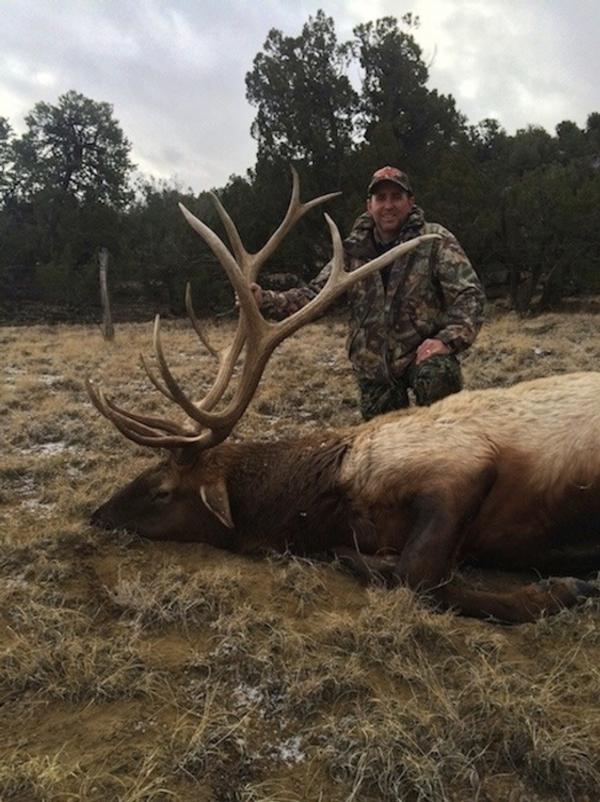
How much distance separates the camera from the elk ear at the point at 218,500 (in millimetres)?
3014

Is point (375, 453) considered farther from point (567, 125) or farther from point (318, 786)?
point (567, 125)

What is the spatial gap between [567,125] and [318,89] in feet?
43.9

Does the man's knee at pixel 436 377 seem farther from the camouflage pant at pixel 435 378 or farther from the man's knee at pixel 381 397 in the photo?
the man's knee at pixel 381 397

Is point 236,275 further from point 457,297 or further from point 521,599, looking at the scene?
point 521,599

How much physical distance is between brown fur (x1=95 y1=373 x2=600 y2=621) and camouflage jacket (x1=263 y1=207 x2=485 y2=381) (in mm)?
965

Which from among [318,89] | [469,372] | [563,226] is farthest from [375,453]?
[318,89]

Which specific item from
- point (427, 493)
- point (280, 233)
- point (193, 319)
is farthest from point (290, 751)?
point (280, 233)

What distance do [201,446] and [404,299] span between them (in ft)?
5.81

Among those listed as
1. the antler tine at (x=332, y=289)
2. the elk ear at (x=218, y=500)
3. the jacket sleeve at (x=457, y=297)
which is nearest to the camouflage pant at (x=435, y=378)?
the jacket sleeve at (x=457, y=297)

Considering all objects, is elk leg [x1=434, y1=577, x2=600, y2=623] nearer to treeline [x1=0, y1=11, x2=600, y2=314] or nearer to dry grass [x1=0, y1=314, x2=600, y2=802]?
dry grass [x1=0, y1=314, x2=600, y2=802]

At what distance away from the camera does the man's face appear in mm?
4164

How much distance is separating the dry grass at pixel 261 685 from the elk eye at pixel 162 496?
0.24m

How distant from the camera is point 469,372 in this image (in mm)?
6977

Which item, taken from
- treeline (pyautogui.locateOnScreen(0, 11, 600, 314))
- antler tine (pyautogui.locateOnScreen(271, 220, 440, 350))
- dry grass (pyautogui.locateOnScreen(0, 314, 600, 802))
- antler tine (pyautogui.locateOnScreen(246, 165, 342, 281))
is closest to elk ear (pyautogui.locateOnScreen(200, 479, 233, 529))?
dry grass (pyautogui.locateOnScreen(0, 314, 600, 802))
